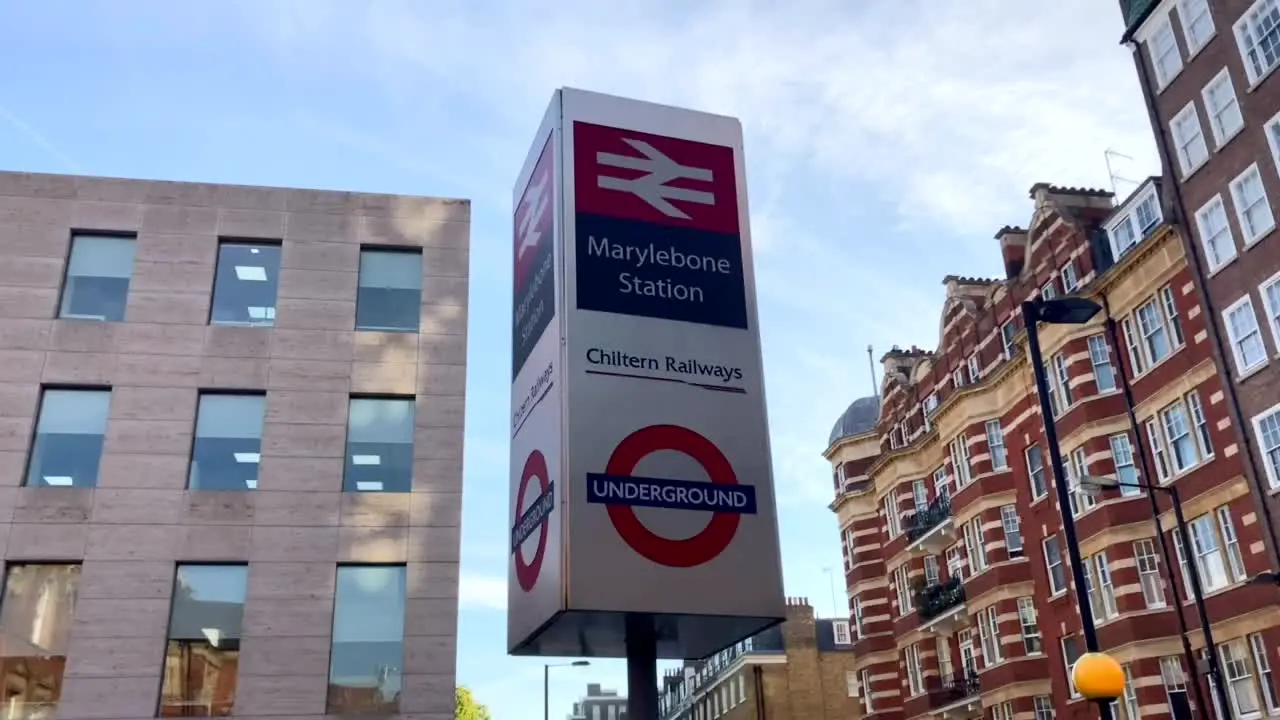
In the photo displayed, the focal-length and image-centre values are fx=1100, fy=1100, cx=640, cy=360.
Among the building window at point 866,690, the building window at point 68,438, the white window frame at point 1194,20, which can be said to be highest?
the white window frame at point 1194,20

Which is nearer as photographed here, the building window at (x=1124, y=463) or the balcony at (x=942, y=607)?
the building window at (x=1124, y=463)

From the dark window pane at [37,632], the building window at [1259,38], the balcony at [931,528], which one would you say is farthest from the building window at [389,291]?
the balcony at [931,528]

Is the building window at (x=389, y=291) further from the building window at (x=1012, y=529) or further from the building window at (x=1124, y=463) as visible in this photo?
the building window at (x=1012, y=529)

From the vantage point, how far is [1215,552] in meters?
30.9

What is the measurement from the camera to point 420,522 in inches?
1016

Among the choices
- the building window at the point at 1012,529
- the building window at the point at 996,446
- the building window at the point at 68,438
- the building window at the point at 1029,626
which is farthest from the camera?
the building window at the point at 996,446

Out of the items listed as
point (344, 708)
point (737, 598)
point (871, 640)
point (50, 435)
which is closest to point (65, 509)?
point (50, 435)

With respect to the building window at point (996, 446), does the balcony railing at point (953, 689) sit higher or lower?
lower

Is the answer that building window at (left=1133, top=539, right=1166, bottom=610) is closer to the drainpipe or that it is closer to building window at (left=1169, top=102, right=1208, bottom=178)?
the drainpipe

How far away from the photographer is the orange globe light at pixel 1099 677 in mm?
11750

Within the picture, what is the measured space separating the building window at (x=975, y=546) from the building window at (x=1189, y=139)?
17.0 m

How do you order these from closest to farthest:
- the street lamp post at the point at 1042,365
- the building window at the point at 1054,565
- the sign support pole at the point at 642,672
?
1. the sign support pole at the point at 642,672
2. the street lamp post at the point at 1042,365
3. the building window at the point at 1054,565

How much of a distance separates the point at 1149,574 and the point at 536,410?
93.5ft

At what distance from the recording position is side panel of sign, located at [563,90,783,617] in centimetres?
1025
